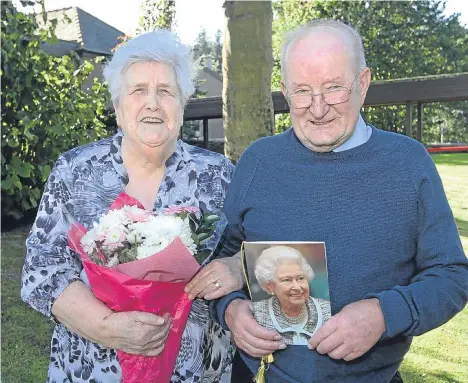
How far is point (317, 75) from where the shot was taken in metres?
2.18

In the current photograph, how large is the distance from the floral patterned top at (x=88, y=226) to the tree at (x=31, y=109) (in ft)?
20.9

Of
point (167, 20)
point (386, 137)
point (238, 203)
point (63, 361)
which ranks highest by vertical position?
point (167, 20)

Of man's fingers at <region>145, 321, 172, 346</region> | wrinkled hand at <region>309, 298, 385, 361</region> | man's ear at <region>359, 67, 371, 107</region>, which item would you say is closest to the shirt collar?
man's ear at <region>359, 67, 371, 107</region>

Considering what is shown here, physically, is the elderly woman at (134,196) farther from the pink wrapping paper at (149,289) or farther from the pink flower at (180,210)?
the pink flower at (180,210)

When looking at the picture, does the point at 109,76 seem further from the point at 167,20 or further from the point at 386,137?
the point at 167,20

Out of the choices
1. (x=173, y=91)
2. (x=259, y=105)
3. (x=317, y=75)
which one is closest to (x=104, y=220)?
(x=173, y=91)

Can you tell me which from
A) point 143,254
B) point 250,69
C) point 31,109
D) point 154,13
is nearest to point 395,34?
point 154,13

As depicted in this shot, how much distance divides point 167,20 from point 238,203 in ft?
61.8

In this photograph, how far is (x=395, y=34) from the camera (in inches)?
1227

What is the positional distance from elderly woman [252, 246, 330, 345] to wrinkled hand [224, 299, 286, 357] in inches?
1.5

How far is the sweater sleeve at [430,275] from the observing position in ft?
6.55

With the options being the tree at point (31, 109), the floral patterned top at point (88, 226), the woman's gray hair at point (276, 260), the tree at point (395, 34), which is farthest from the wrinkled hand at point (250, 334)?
the tree at point (395, 34)

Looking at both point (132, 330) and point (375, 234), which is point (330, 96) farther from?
point (132, 330)

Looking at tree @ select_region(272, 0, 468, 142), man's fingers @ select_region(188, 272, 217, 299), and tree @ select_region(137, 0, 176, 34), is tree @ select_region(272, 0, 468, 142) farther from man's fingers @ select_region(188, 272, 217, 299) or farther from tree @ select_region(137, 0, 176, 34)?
man's fingers @ select_region(188, 272, 217, 299)
